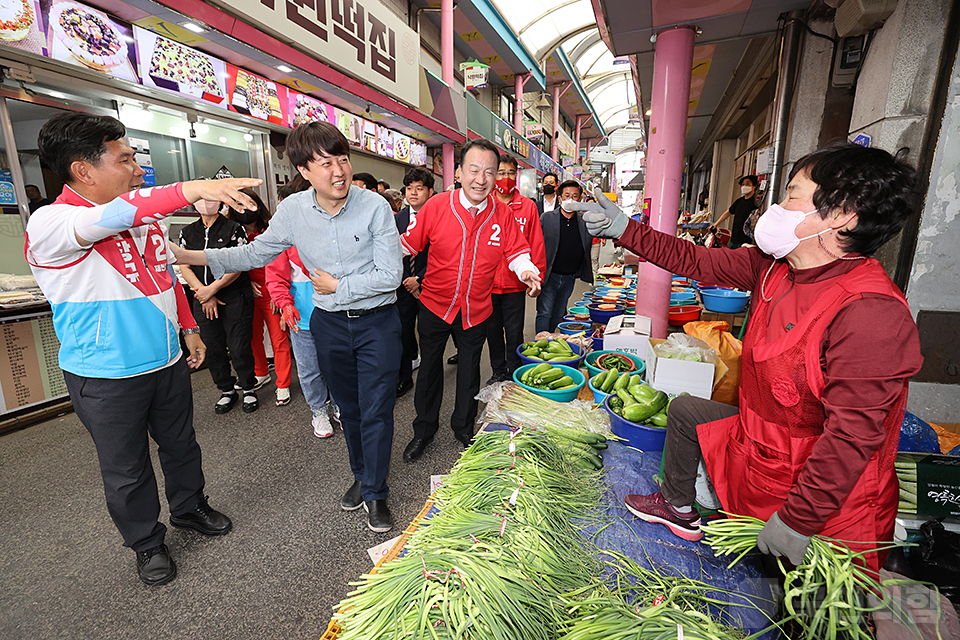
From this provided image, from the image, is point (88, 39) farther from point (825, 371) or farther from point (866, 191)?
point (825, 371)

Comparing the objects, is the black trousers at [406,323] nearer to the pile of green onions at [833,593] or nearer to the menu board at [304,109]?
the menu board at [304,109]

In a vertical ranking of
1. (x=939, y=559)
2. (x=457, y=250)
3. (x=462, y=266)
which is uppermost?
(x=457, y=250)

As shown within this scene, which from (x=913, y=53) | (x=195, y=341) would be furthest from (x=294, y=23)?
(x=913, y=53)

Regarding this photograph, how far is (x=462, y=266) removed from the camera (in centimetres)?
281

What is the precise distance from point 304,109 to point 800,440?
6.84 metres

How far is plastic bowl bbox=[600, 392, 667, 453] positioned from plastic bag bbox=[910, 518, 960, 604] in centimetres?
96

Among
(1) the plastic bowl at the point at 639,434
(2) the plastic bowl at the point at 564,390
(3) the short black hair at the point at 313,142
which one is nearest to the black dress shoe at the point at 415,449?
(2) the plastic bowl at the point at 564,390

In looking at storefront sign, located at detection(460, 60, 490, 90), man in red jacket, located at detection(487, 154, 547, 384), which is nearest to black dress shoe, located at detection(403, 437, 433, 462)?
man in red jacket, located at detection(487, 154, 547, 384)

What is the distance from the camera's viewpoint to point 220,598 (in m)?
1.94

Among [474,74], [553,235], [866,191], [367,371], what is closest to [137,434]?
[367,371]

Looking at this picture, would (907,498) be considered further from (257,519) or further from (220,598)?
(257,519)

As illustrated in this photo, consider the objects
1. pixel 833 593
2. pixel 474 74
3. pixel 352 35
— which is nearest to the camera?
pixel 833 593

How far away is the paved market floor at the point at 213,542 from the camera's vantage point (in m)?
1.84

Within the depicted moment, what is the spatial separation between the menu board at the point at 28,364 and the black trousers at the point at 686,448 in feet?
15.7
